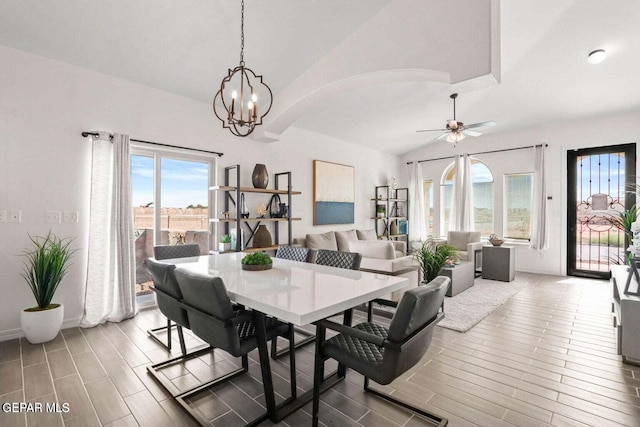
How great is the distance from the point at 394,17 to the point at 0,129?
3.80 m

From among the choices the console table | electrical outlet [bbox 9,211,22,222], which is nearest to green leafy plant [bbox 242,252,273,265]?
electrical outlet [bbox 9,211,22,222]

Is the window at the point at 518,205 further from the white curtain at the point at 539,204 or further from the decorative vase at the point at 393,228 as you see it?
the decorative vase at the point at 393,228

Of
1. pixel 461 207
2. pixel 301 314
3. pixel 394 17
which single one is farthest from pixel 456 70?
pixel 461 207

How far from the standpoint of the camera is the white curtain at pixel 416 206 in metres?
7.39

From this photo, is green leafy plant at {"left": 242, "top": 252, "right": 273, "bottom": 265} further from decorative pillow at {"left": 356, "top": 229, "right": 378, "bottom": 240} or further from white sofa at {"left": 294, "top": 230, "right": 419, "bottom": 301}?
decorative pillow at {"left": 356, "top": 229, "right": 378, "bottom": 240}

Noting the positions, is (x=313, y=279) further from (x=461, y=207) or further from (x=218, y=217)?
(x=461, y=207)

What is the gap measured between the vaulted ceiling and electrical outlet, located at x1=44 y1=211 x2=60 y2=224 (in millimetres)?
1541

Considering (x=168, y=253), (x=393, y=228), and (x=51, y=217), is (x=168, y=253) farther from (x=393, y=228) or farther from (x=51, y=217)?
(x=393, y=228)

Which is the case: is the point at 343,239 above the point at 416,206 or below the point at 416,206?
below

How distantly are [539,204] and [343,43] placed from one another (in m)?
4.90

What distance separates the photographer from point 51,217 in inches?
120

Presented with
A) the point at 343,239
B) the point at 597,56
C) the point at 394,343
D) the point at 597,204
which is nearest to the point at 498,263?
the point at 597,204

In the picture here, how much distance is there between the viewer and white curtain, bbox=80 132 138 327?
323 cm

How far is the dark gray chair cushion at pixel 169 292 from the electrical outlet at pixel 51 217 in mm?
1757
